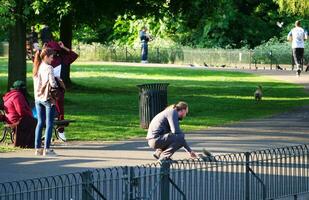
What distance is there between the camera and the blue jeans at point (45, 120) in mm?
18016

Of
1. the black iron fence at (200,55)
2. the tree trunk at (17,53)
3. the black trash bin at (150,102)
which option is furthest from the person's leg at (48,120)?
the black iron fence at (200,55)

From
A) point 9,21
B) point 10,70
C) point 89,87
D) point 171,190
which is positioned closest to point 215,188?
point 171,190

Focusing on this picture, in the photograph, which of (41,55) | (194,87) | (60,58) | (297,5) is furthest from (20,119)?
(297,5)

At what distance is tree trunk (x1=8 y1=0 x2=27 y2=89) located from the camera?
2980 cm

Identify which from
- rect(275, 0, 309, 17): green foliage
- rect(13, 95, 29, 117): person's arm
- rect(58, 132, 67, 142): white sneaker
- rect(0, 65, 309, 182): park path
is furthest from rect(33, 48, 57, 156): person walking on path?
rect(275, 0, 309, 17): green foliage

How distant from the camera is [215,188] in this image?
13078 millimetres

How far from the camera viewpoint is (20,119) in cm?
1933

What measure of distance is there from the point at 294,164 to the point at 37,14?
693 inches

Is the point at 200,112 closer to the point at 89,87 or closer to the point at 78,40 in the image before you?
the point at 89,87

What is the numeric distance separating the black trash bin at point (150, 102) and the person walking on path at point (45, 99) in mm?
5249

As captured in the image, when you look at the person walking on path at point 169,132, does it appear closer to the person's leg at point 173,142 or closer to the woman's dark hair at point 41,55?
the person's leg at point 173,142

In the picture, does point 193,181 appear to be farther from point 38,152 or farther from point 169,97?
point 169,97

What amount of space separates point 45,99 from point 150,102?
18.8 feet

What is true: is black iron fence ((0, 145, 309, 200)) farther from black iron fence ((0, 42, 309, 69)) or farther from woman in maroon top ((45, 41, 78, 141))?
black iron fence ((0, 42, 309, 69))
